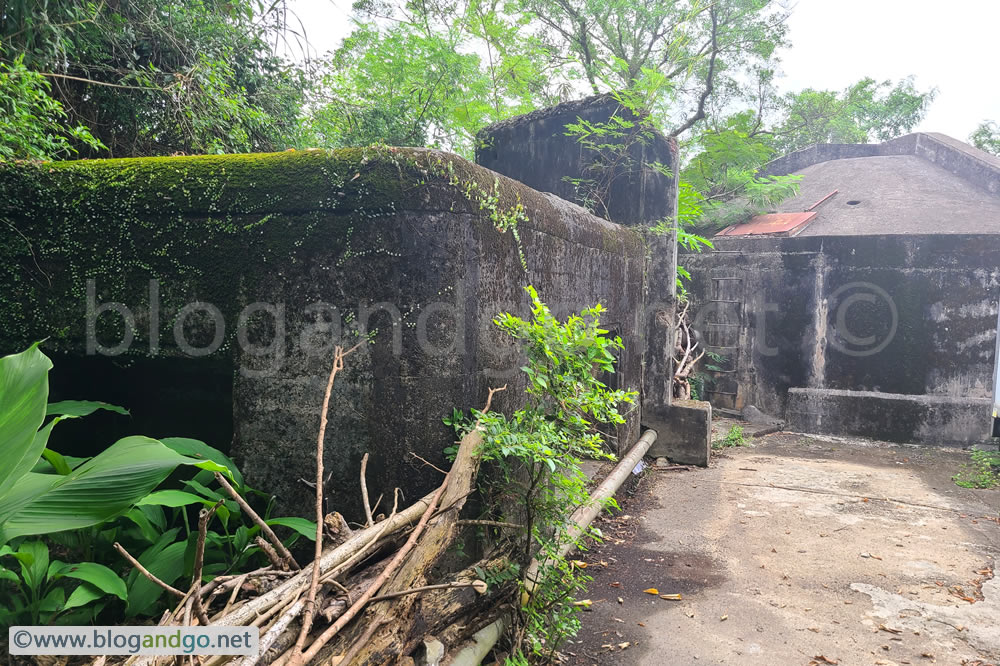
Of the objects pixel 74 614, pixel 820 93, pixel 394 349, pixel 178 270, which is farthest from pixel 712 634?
pixel 820 93

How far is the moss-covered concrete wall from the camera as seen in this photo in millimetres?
2467

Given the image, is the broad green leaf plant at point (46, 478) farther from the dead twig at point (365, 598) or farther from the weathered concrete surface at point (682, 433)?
the weathered concrete surface at point (682, 433)

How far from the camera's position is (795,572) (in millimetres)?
4141

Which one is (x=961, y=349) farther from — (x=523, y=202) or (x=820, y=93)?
(x=820, y=93)

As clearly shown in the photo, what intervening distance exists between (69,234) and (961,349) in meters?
10.6

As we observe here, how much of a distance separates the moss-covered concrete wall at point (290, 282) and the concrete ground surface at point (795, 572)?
1647mm

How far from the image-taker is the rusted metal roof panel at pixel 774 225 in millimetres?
10492

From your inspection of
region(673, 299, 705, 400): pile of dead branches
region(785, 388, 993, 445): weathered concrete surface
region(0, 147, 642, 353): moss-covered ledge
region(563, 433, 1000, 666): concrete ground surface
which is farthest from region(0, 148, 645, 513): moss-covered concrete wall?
region(785, 388, 993, 445): weathered concrete surface

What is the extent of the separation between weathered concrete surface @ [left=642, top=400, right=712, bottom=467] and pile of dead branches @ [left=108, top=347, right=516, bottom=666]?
17.1 ft

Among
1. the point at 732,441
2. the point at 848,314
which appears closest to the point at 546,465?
the point at 732,441

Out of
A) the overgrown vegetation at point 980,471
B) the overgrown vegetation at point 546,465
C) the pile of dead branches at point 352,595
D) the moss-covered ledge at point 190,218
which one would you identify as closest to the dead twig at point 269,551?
the pile of dead branches at point 352,595

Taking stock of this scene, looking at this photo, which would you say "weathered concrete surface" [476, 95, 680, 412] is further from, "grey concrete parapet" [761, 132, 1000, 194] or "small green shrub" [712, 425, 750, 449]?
"grey concrete parapet" [761, 132, 1000, 194]

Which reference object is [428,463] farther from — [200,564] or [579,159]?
[579,159]

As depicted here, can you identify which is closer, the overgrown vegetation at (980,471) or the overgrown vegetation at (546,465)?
the overgrown vegetation at (546,465)
